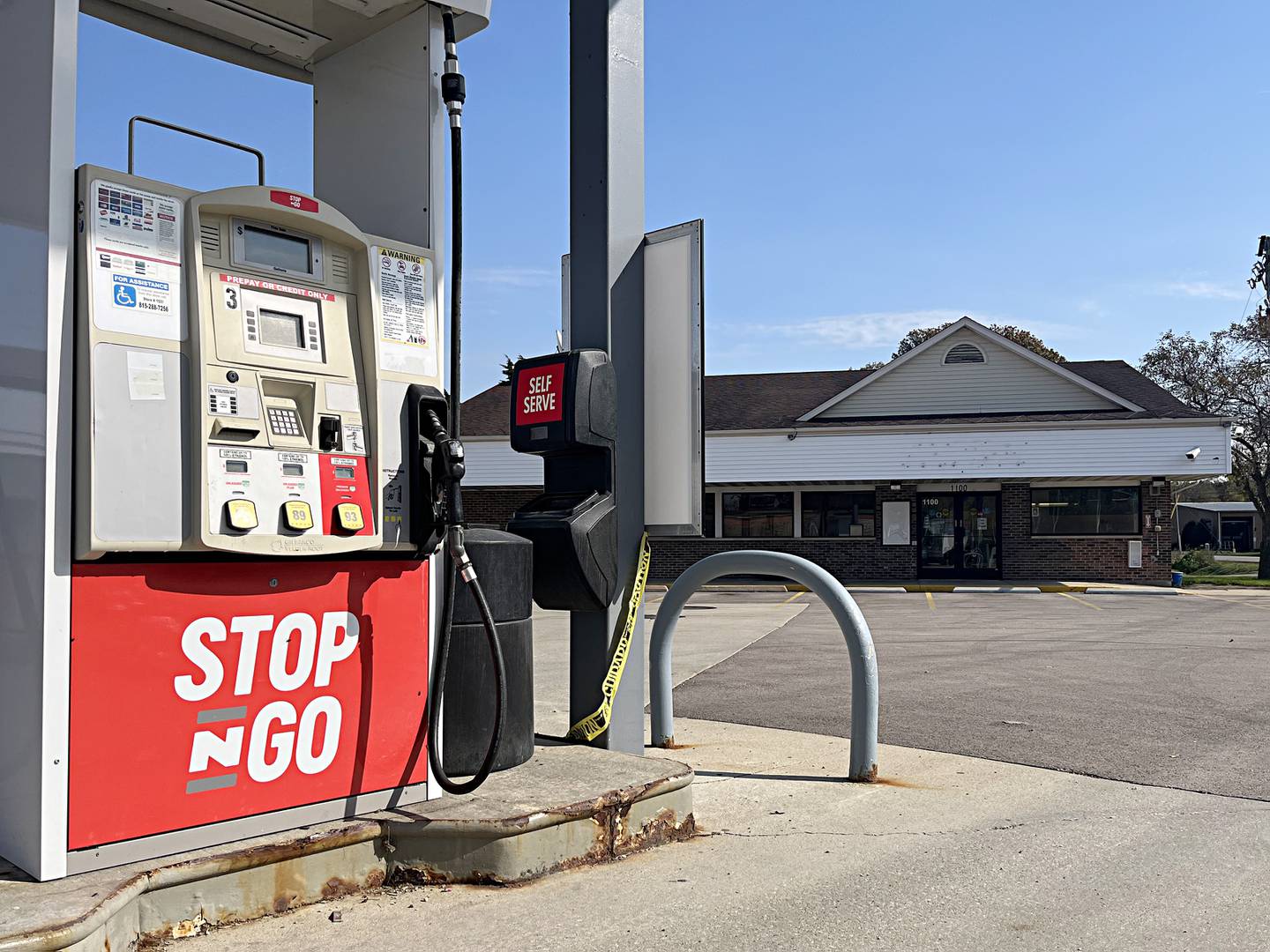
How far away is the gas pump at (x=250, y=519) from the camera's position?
150 inches

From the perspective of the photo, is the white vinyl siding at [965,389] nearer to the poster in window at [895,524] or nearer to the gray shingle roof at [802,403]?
the gray shingle roof at [802,403]

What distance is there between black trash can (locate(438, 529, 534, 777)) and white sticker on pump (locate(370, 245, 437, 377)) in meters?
0.84

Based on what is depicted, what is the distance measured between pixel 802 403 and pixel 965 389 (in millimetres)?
4266

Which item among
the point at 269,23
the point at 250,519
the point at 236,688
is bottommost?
the point at 236,688

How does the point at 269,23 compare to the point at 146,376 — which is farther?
the point at 269,23

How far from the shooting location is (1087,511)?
28.1 metres

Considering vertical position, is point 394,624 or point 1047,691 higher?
point 394,624

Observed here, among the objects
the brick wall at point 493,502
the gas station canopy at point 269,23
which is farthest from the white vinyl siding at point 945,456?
the gas station canopy at point 269,23

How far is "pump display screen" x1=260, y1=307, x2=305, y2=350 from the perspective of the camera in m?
4.31

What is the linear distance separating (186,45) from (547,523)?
2.85 meters

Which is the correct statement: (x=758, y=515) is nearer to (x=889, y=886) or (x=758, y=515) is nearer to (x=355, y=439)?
(x=889, y=886)

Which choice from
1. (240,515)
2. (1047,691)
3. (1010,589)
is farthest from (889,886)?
(1010,589)

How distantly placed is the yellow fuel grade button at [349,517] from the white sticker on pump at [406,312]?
22.9 inches

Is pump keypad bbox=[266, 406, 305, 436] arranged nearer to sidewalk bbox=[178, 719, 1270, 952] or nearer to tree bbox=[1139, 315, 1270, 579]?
sidewalk bbox=[178, 719, 1270, 952]
